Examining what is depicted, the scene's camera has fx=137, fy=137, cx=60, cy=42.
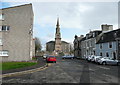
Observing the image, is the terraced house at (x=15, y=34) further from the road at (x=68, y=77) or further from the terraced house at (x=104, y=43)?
the terraced house at (x=104, y=43)

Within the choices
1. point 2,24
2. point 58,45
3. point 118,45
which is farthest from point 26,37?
point 58,45

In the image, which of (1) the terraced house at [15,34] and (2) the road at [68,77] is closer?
(2) the road at [68,77]

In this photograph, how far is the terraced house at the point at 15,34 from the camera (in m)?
26.1

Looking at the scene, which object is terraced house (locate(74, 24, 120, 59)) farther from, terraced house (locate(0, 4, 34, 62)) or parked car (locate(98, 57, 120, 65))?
terraced house (locate(0, 4, 34, 62))

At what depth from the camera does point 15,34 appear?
26828mm

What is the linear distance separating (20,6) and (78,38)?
4060cm

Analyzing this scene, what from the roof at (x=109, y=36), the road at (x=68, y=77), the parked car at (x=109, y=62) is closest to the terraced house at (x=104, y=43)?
the roof at (x=109, y=36)

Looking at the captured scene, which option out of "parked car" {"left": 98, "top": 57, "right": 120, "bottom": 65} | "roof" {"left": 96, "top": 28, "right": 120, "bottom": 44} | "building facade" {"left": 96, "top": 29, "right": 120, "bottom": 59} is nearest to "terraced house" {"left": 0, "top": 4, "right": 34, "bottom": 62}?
"parked car" {"left": 98, "top": 57, "right": 120, "bottom": 65}

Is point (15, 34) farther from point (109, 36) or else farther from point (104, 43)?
point (109, 36)

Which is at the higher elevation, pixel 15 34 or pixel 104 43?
pixel 15 34

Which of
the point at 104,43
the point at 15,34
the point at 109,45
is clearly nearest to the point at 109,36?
the point at 104,43

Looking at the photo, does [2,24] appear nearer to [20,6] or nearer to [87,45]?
[20,6]

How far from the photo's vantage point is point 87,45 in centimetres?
4984

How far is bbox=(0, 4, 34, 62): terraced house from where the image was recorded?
26.1 metres
